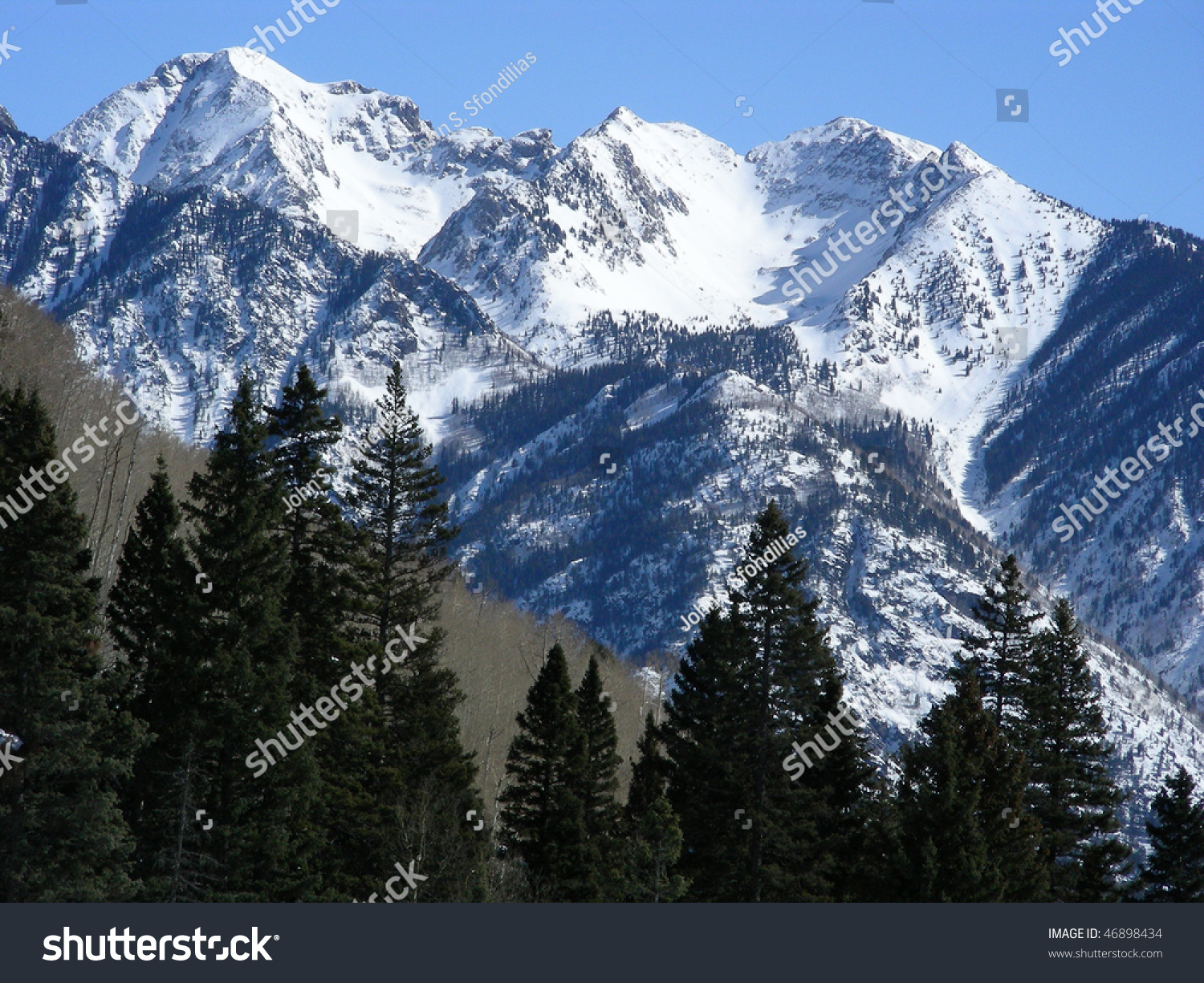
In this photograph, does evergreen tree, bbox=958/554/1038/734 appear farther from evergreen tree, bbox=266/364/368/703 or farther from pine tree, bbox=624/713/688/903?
evergreen tree, bbox=266/364/368/703

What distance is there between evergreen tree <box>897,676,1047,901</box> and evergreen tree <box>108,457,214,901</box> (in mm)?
22845

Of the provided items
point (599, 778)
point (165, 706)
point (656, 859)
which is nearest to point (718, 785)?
point (656, 859)

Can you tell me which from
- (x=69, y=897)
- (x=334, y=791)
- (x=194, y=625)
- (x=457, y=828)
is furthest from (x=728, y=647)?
(x=69, y=897)

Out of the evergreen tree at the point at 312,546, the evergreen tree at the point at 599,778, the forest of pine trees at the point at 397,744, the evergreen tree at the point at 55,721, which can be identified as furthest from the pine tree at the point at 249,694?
the evergreen tree at the point at 599,778

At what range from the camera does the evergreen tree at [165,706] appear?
3362 centimetres

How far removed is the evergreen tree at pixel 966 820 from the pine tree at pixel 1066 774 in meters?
3.31

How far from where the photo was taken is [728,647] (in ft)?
147

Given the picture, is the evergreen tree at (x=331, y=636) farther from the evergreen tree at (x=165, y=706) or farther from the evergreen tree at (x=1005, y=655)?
the evergreen tree at (x=1005, y=655)

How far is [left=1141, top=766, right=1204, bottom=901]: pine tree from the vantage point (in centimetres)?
5231

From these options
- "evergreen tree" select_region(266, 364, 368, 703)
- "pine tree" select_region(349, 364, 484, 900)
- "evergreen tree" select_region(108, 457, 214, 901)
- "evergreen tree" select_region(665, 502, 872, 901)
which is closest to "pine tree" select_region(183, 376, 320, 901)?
"evergreen tree" select_region(108, 457, 214, 901)

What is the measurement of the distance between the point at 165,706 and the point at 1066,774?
34498 millimetres

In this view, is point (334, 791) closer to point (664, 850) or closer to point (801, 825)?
point (664, 850)

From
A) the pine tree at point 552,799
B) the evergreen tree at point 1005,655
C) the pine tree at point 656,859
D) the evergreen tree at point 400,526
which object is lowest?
the pine tree at point 656,859
